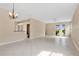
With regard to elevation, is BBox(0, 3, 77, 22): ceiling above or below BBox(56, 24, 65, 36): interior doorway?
above

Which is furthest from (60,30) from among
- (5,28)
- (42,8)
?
(5,28)

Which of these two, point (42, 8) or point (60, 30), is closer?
point (42, 8)

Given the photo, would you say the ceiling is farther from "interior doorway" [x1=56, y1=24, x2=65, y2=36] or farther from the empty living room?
"interior doorway" [x1=56, y1=24, x2=65, y2=36]

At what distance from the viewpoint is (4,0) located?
579 cm

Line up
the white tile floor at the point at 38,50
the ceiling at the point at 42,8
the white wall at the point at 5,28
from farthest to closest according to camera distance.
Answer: the white wall at the point at 5,28 → the ceiling at the point at 42,8 → the white tile floor at the point at 38,50

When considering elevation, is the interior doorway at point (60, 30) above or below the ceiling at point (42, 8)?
below

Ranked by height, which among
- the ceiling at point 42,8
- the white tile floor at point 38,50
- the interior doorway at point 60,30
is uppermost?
the ceiling at point 42,8

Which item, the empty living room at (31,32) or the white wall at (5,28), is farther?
the white wall at (5,28)

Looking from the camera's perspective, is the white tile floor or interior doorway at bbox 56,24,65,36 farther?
interior doorway at bbox 56,24,65,36

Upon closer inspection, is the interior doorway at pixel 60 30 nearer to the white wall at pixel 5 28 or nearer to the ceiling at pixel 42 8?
the ceiling at pixel 42 8

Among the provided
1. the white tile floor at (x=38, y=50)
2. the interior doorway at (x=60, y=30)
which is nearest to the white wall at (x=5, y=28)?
the white tile floor at (x=38, y=50)

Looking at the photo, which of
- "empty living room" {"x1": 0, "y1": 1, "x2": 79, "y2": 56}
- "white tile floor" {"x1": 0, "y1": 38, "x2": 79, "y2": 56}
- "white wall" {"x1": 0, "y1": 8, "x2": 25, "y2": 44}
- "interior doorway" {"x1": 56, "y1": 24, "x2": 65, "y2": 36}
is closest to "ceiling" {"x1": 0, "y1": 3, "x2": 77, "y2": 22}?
"empty living room" {"x1": 0, "y1": 1, "x2": 79, "y2": 56}

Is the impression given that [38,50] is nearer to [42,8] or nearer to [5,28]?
[5,28]

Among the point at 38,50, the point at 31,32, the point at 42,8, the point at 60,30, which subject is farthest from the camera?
the point at 60,30
